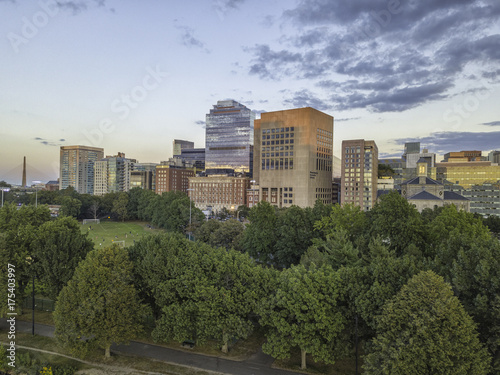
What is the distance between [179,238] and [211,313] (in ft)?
39.4

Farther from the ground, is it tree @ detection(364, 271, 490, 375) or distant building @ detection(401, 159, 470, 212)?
distant building @ detection(401, 159, 470, 212)

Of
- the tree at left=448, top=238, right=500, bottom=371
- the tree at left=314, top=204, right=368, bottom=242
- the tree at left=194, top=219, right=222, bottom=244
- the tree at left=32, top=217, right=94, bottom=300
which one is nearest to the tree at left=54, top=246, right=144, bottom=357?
the tree at left=32, top=217, right=94, bottom=300

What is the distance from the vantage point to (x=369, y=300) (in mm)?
26109

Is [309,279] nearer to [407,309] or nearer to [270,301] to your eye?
[270,301]

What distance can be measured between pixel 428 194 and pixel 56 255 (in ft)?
335

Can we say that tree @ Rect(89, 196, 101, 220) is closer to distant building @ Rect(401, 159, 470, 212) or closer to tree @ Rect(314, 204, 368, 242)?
tree @ Rect(314, 204, 368, 242)

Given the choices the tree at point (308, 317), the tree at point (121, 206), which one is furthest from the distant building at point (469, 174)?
the tree at point (308, 317)

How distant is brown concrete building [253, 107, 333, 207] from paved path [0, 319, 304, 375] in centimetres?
12304

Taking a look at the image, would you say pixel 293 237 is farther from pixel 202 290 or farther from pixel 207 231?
pixel 202 290

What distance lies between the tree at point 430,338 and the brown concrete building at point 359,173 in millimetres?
131703

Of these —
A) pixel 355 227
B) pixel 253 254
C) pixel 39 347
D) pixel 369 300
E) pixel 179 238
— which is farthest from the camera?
pixel 253 254

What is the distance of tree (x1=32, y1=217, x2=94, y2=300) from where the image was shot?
1533 inches

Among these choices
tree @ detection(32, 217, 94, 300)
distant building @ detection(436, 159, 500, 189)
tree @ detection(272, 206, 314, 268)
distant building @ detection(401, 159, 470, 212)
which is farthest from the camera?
distant building @ detection(436, 159, 500, 189)

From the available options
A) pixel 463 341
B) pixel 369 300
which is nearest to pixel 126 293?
pixel 369 300
